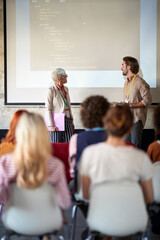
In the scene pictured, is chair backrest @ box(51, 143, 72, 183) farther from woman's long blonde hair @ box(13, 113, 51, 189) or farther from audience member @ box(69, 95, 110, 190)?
woman's long blonde hair @ box(13, 113, 51, 189)

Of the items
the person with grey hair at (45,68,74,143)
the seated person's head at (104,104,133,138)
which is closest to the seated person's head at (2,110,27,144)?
the seated person's head at (104,104,133,138)

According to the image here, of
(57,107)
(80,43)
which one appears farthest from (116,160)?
(80,43)

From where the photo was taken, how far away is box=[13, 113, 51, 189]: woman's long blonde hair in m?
1.59

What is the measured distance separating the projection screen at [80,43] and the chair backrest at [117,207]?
3655 mm

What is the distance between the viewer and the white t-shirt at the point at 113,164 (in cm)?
164

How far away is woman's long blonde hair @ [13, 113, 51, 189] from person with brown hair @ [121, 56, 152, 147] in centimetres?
270

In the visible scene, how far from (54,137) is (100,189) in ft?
8.09

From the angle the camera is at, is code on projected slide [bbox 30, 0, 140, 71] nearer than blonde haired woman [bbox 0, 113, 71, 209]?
No

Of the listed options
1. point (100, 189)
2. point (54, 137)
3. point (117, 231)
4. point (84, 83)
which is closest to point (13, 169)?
point (100, 189)

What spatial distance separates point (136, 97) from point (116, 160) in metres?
2.72

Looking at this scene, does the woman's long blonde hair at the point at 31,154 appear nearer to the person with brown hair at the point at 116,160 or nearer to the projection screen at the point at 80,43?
the person with brown hair at the point at 116,160

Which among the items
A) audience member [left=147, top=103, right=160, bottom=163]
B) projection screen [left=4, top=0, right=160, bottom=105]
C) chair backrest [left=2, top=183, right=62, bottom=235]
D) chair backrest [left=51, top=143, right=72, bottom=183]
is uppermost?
projection screen [left=4, top=0, right=160, bottom=105]

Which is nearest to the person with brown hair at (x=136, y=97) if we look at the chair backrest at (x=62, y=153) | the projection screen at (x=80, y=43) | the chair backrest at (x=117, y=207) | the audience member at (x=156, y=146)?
the projection screen at (x=80, y=43)

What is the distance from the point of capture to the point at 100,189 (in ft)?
5.23
